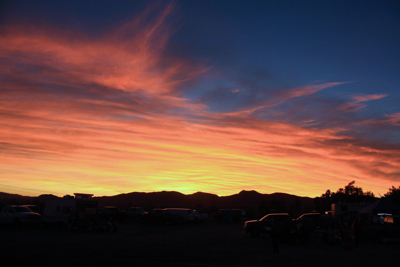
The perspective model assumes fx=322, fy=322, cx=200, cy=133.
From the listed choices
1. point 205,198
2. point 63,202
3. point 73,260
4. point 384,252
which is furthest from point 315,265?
point 205,198

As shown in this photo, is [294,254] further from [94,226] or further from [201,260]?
[94,226]

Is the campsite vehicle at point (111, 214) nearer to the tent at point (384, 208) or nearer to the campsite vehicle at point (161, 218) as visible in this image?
the campsite vehicle at point (161, 218)

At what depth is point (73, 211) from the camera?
86.8ft

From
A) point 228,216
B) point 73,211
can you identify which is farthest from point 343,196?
point 73,211

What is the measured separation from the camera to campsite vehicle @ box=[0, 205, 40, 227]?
2708 cm

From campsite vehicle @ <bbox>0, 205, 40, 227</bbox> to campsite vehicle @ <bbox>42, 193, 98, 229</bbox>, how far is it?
86 centimetres

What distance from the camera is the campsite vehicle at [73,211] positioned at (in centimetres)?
2586

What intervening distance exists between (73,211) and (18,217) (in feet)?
16.3

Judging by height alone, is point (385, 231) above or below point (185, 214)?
below

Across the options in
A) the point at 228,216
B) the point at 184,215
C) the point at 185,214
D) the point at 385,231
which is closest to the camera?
the point at 385,231

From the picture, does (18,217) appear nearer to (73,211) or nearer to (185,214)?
(73,211)

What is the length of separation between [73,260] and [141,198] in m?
113

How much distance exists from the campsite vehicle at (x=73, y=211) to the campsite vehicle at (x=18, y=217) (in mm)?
858

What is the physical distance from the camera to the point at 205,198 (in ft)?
394
